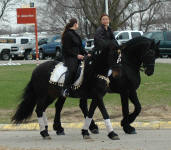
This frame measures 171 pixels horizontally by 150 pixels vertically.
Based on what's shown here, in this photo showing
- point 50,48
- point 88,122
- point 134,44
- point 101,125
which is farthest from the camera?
point 50,48

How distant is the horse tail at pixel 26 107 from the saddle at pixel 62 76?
660 mm

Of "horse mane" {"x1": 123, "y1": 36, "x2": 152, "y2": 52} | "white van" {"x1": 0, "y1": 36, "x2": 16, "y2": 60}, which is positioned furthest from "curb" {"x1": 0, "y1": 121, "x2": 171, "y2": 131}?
"white van" {"x1": 0, "y1": 36, "x2": 16, "y2": 60}

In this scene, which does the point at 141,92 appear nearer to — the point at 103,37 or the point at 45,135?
the point at 103,37

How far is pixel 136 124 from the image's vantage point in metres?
11.9

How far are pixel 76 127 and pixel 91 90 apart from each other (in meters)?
2.12

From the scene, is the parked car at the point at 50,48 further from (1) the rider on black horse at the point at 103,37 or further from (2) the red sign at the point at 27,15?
(1) the rider on black horse at the point at 103,37

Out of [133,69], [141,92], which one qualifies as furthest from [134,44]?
[141,92]

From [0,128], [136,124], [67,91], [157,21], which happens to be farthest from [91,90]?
[157,21]

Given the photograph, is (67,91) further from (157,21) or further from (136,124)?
(157,21)

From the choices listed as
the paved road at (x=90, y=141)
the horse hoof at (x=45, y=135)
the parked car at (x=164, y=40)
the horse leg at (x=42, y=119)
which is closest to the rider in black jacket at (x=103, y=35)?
the horse leg at (x=42, y=119)

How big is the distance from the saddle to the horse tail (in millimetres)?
660

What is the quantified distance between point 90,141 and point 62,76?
57.7 inches

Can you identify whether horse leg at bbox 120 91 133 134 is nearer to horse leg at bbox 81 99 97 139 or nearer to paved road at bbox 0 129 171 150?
paved road at bbox 0 129 171 150

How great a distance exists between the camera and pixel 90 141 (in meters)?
9.88
